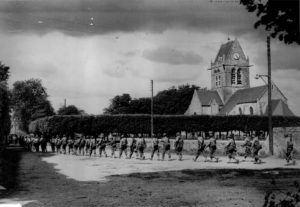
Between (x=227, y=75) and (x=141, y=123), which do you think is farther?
(x=227, y=75)

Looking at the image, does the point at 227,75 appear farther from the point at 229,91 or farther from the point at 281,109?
the point at 281,109

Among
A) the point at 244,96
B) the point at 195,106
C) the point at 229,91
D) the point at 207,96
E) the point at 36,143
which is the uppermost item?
the point at 229,91

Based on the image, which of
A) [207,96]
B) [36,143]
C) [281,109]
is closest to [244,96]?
[207,96]

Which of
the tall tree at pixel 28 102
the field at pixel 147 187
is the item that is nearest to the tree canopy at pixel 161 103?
the tall tree at pixel 28 102

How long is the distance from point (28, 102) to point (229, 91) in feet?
150

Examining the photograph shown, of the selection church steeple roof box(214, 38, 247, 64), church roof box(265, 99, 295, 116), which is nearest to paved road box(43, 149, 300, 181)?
church roof box(265, 99, 295, 116)

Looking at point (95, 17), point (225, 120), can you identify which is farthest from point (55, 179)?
point (225, 120)

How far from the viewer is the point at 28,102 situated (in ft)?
225

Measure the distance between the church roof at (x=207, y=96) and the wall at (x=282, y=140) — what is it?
67918mm

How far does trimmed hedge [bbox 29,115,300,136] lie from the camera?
163 ft

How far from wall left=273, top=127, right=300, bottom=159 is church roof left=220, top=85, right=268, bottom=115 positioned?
58.0 m

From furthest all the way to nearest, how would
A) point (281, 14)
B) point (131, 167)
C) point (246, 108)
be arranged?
1. point (246, 108)
2. point (131, 167)
3. point (281, 14)

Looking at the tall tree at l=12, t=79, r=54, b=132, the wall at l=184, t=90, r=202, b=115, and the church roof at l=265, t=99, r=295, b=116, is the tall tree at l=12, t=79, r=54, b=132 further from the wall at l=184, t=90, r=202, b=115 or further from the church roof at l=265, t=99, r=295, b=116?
the church roof at l=265, t=99, r=295, b=116

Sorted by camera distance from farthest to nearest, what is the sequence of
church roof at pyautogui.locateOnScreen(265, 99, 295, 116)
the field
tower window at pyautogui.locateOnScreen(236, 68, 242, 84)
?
tower window at pyautogui.locateOnScreen(236, 68, 242, 84)
church roof at pyautogui.locateOnScreen(265, 99, 295, 116)
the field
